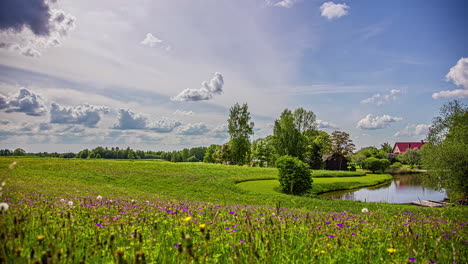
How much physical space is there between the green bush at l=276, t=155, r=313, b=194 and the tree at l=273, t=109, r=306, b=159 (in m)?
26.5

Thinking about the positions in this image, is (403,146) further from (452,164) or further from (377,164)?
(452,164)

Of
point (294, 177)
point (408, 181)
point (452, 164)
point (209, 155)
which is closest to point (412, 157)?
point (408, 181)

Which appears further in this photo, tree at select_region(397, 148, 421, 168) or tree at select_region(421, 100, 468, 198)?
tree at select_region(397, 148, 421, 168)

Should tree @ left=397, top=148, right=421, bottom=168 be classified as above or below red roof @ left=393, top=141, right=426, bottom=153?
below

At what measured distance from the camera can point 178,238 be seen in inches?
156

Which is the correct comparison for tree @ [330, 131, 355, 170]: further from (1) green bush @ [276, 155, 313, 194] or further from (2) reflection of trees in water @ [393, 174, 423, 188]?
(1) green bush @ [276, 155, 313, 194]

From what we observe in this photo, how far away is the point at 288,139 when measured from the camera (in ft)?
183

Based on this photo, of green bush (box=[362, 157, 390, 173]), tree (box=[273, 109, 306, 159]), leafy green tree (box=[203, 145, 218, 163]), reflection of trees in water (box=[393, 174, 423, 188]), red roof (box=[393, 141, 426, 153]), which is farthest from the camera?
red roof (box=[393, 141, 426, 153])

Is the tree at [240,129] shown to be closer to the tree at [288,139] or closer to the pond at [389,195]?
the tree at [288,139]

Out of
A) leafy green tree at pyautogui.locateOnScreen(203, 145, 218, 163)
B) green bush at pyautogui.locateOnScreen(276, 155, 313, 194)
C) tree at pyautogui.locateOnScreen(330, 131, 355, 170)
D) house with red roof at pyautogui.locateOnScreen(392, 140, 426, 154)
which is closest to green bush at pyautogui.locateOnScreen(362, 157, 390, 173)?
tree at pyautogui.locateOnScreen(330, 131, 355, 170)

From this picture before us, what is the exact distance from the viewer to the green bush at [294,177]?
2805 centimetres

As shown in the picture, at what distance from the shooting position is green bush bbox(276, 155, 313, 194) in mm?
28047

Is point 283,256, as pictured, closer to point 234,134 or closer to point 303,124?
point 234,134

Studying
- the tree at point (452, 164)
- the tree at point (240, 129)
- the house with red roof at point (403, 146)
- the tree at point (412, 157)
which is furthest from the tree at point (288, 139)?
the house with red roof at point (403, 146)
